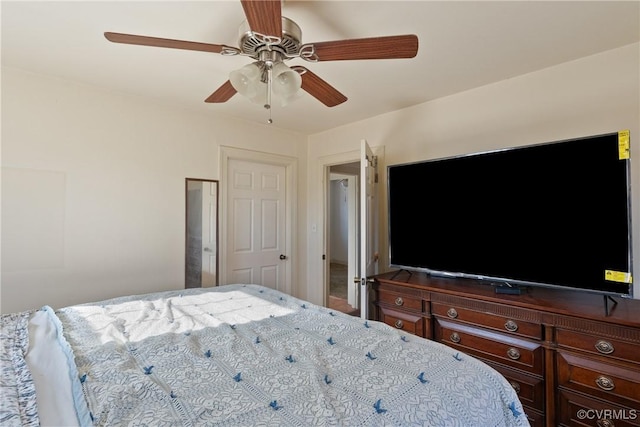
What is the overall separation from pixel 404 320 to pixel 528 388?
827mm

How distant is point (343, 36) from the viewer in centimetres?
178

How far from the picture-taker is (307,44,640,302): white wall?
1.88 m

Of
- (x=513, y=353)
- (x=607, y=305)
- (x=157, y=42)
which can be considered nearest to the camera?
(x=157, y=42)

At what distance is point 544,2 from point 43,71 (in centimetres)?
311

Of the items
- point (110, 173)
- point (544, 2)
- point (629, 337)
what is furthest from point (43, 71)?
point (629, 337)

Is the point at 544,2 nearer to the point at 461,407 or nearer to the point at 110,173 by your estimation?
the point at 461,407

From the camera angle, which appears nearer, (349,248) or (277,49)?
(277,49)

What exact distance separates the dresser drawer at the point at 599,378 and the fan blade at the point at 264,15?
2124 mm

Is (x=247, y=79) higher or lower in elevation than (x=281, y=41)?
lower

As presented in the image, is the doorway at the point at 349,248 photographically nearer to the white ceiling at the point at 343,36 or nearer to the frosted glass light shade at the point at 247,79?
the white ceiling at the point at 343,36

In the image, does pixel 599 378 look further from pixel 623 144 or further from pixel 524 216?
pixel 623 144

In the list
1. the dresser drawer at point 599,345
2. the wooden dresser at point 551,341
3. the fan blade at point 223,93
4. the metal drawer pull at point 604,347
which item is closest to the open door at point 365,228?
the wooden dresser at point 551,341

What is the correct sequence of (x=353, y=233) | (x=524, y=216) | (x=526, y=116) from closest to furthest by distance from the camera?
(x=524, y=216)
(x=526, y=116)
(x=353, y=233)

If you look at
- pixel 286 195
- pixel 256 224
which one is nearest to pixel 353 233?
pixel 286 195
